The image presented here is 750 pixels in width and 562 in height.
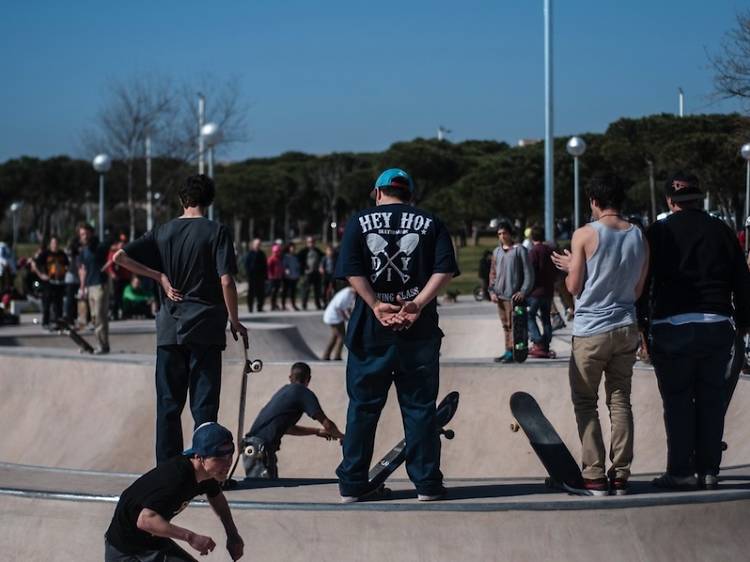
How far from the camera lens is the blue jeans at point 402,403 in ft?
18.7

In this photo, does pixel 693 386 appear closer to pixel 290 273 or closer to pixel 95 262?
pixel 95 262

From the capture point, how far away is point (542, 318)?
13.4 m

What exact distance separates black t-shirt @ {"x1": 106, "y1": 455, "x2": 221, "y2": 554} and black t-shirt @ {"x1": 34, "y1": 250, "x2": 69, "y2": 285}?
15568mm

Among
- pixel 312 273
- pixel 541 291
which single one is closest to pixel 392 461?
pixel 541 291

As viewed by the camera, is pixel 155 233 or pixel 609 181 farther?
pixel 155 233

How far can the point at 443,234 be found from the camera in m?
5.66

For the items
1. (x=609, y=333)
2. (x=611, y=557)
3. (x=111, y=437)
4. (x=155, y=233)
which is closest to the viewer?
(x=611, y=557)

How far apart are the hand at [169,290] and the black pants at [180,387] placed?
274 mm

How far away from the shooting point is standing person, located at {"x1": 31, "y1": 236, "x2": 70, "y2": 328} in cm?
1953

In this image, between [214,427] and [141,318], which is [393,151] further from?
[214,427]

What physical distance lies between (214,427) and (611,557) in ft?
7.01

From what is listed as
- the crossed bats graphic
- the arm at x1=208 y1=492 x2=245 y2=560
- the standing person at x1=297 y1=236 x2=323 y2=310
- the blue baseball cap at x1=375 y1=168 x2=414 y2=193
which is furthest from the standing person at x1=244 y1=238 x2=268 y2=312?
the arm at x1=208 y1=492 x2=245 y2=560

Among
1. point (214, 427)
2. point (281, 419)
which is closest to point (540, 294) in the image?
point (281, 419)

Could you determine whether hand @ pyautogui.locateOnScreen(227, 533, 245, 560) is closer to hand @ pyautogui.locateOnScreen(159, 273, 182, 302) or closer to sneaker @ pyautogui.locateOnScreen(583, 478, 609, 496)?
hand @ pyautogui.locateOnScreen(159, 273, 182, 302)
